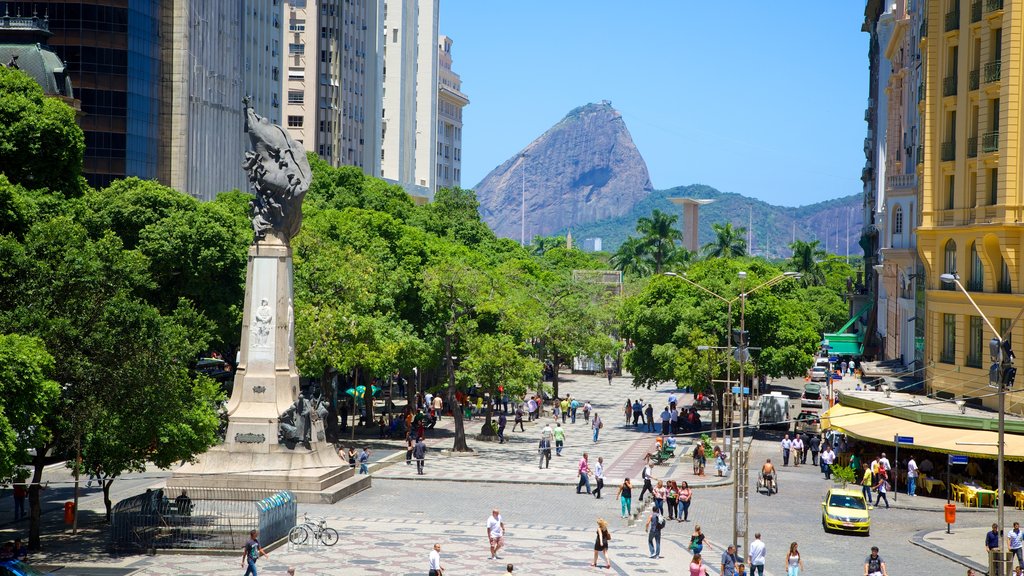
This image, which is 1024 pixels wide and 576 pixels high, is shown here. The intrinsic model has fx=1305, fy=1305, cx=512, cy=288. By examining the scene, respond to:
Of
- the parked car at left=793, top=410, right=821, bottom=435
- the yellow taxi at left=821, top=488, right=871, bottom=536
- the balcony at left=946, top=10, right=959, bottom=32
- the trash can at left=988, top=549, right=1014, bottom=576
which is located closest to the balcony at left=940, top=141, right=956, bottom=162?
the balcony at left=946, top=10, right=959, bottom=32

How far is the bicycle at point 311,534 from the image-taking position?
35312 mm

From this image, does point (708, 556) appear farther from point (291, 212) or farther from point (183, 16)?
point (183, 16)

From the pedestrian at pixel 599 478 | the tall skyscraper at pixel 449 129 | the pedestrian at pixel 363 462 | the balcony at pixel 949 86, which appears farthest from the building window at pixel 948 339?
the tall skyscraper at pixel 449 129

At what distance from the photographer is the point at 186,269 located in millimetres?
53125

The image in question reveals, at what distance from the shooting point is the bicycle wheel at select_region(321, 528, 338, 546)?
3541 cm

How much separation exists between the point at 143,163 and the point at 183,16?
10695mm

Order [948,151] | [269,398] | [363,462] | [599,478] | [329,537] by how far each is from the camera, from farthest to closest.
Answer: [948,151] < [363,462] < [599,478] < [269,398] < [329,537]

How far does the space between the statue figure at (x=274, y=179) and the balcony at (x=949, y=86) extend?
2556cm

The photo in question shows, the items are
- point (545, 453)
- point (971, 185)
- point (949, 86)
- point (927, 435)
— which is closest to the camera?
point (927, 435)

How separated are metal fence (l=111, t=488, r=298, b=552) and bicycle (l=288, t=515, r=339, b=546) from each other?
1.59 ft

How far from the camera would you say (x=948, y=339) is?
52219 mm

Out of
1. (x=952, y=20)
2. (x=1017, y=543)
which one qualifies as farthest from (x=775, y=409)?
(x=1017, y=543)

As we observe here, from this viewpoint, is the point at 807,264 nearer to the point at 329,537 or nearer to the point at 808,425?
the point at 808,425

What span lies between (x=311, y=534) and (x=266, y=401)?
803 cm
